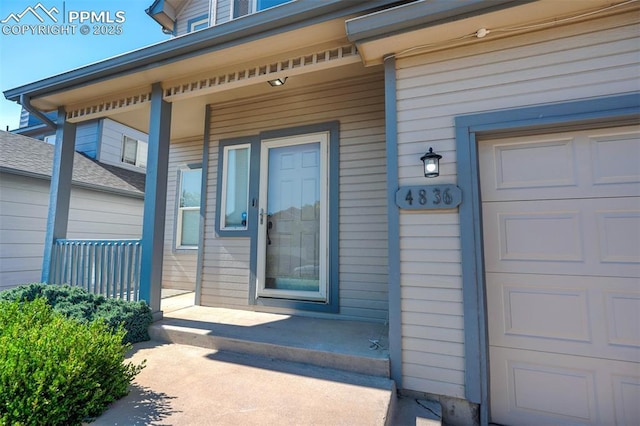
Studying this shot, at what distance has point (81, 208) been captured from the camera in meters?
5.53

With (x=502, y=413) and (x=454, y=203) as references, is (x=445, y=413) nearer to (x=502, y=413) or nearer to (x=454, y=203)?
(x=502, y=413)

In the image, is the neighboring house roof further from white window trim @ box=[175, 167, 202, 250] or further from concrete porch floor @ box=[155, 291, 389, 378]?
concrete porch floor @ box=[155, 291, 389, 378]

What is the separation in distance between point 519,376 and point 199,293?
11.5 ft

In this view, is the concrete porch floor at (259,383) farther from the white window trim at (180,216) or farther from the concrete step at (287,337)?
the white window trim at (180,216)

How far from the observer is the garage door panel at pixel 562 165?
1888mm

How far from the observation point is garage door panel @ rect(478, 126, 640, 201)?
1.89 meters

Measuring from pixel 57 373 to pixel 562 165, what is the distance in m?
3.31

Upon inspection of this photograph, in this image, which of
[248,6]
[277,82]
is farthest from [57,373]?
[248,6]

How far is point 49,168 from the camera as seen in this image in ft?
16.9

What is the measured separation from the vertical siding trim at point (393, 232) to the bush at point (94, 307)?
7.60ft

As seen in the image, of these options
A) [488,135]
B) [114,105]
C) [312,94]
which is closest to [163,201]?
[114,105]

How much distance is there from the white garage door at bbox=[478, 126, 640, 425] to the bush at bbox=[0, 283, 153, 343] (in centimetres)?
306

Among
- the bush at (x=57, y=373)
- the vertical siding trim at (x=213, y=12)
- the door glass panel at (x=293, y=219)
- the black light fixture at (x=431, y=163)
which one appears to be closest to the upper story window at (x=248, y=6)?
the vertical siding trim at (x=213, y=12)

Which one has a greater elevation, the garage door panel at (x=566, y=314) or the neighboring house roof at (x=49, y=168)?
the neighboring house roof at (x=49, y=168)
